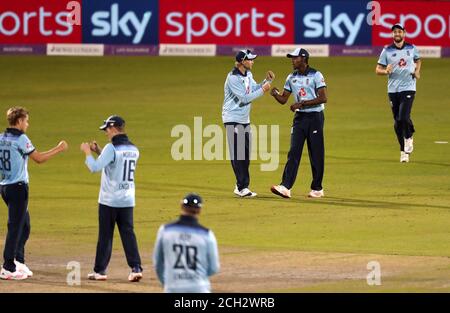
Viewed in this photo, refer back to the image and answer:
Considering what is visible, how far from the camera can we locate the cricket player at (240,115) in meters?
21.7

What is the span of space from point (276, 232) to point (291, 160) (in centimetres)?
298

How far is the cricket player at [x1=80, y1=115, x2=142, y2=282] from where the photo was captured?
15.4 metres

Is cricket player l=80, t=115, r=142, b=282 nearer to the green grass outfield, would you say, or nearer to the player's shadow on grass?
the green grass outfield

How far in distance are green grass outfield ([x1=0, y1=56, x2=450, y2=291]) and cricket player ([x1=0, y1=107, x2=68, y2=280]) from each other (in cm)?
173

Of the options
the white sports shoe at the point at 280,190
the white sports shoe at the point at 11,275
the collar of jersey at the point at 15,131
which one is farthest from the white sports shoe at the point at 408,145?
the white sports shoe at the point at 11,275

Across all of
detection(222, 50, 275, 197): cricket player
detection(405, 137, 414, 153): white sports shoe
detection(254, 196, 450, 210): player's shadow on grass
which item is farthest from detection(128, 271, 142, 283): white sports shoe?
detection(405, 137, 414, 153): white sports shoe

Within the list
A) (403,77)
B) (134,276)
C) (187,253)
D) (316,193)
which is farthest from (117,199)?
(403,77)

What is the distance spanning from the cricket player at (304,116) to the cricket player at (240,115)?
19.0 inches

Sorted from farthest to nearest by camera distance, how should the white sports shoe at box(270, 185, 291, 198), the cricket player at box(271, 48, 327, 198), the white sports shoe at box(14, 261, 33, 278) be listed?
the white sports shoe at box(270, 185, 291, 198), the cricket player at box(271, 48, 327, 198), the white sports shoe at box(14, 261, 33, 278)

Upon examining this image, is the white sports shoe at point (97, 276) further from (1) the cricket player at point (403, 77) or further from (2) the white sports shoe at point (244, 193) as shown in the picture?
(1) the cricket player at point (403, 77)

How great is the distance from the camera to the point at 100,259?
15516 mm

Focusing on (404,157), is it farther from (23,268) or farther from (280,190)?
(23,268)

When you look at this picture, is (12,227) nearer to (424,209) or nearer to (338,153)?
(424,209)

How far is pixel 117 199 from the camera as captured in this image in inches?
610
